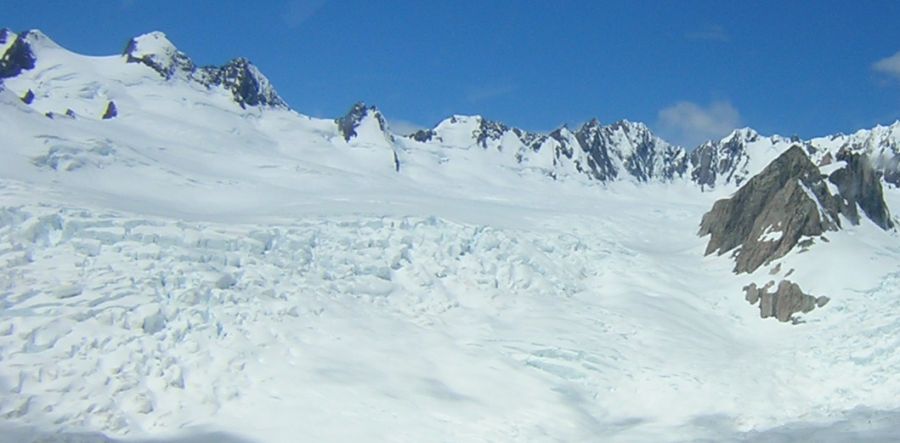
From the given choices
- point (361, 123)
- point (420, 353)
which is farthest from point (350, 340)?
point (361, 123)

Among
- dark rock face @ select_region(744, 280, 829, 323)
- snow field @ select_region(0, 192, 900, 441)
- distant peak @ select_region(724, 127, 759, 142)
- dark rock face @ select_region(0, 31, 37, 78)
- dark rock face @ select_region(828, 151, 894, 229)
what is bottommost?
snow field @ select_region(0, 192, 900, 441)

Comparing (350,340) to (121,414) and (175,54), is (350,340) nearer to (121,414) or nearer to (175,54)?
(121,414)

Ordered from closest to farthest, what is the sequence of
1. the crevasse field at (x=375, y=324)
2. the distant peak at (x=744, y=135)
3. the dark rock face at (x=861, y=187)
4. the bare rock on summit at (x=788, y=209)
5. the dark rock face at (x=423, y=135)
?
1. the crevasse field at (x=375, y=324)
2. the bare rock on summit at (x=788, y=209)
3. the dark rock face at (x=861, y=187)
4. the dark rock face at (x=423, y=135)
5. the distant peak at (x=744, y=135)

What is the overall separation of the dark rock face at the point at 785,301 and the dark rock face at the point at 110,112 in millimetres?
51865

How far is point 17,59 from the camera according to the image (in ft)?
257

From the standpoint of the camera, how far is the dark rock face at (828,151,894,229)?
43250 mm

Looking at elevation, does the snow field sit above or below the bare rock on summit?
below

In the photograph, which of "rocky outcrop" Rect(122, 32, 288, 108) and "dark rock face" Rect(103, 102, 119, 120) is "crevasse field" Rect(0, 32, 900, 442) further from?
"rocky outcrop" Rect(122, 32, 288, 108)

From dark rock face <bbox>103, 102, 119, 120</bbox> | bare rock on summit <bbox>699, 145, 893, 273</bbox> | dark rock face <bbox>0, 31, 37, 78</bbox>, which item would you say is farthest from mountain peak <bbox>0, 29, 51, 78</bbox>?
bare rock on summit <bbox>699, 145, 893, 273</bbox>

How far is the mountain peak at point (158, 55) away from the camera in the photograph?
85938 millimetres

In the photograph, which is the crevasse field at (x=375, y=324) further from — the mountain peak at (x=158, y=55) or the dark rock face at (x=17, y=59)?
the mountain peak at (x=158, y=55)

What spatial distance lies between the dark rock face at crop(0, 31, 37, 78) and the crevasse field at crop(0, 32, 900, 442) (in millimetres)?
44557

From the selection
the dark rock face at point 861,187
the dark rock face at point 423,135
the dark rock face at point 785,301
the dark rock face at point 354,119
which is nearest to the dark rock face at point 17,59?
the dark rock face at point 354,119

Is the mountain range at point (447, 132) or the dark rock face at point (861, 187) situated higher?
the mountain range at point (447, 132)
